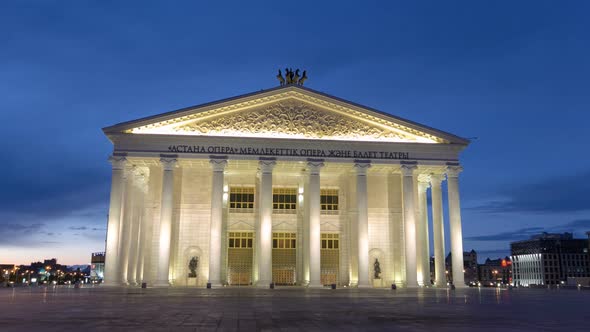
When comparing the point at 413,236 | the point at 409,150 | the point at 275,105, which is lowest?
the point at 413,236

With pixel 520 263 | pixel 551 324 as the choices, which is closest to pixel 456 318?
pixel 551 324

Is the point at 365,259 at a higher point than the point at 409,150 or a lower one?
lower

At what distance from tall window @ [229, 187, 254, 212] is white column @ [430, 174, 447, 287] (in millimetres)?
18722

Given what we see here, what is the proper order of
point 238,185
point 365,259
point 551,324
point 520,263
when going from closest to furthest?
1. point 551,324
2. point 365,259
3. point 238,185
4. point 520,263

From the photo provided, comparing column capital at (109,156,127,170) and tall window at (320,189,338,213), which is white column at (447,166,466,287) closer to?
tall window at (320,189,338,213)

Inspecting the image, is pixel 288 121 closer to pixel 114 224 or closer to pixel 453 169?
pixel 453 169

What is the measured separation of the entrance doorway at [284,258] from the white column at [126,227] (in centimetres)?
1445

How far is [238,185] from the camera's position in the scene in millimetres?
54812

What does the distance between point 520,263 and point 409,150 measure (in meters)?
131

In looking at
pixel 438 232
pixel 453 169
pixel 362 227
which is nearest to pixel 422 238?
pixel 438 232

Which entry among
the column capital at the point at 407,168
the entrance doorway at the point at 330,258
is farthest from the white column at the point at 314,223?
the column capital at the point at 407,168

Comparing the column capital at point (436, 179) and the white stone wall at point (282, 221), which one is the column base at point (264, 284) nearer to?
the white stone wall at point (282, 221)

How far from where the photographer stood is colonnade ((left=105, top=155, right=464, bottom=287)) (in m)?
44.8

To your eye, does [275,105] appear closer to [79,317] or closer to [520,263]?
[79,317]
